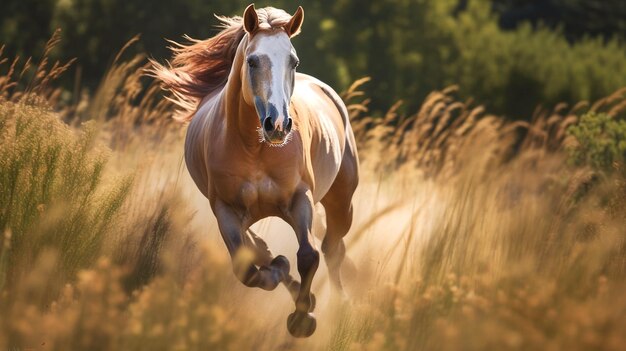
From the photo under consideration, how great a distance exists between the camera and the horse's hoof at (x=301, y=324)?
5223 mm

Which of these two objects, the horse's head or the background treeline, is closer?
the horse's head

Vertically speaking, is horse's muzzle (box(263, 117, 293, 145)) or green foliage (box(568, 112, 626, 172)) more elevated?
green foliage (box(568, 112, 626, 172))

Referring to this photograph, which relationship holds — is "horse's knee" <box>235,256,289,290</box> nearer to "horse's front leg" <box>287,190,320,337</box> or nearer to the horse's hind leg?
"horse's front leg" <box>287,190,320,337</box>

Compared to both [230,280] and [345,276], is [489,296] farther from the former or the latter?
[345,276]

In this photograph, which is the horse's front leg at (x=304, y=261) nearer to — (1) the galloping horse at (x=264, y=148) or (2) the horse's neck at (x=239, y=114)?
(1) the galloping horse at (x=264, y=148)

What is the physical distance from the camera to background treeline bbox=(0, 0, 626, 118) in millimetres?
18219

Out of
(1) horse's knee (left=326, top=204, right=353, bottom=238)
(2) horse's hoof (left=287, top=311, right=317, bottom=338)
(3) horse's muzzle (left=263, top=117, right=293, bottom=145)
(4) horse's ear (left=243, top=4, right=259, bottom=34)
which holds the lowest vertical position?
(2) horse's hoof (left=287, top=311, right=317, bottom=338)

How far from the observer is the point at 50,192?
5.38 meters

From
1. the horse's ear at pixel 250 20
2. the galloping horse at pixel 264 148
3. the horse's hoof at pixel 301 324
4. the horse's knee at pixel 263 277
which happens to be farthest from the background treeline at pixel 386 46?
the horse's hoof at pixel 301 324

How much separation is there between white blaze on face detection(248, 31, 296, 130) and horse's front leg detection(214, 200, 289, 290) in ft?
2.58

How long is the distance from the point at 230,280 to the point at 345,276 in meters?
1.27

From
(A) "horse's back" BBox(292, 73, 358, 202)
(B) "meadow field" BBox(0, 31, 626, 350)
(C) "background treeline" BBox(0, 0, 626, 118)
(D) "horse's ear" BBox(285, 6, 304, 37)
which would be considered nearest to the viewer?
(B) "meadow field" BBox(0, 31, 626, 350)

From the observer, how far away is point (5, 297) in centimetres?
440

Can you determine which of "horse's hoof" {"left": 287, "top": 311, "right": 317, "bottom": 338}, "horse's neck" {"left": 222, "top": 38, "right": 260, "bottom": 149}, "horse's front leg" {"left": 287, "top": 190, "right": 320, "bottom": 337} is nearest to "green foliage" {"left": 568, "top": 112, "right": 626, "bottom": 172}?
"horse's front leg" {"left": 287, "top": 190, "right": 320, "bottom": 337}
